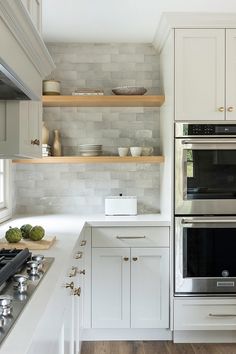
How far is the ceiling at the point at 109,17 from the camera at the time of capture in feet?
8.96

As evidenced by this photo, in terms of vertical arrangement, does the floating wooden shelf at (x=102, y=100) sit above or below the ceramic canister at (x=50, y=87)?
below

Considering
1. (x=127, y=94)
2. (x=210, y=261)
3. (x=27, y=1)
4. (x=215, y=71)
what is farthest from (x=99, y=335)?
(x=27, y=1)

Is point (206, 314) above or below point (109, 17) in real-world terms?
below

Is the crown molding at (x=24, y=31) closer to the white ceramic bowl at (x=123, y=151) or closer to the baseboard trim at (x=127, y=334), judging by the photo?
the white ceramic bowl at (x=123, y=151)

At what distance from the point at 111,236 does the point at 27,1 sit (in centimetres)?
184

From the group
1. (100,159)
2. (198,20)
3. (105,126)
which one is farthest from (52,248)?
(198,20)

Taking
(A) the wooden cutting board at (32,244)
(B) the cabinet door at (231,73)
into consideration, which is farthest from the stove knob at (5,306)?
(B) the cabinet door at (231,73)

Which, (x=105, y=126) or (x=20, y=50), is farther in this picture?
(x=105, y=126)

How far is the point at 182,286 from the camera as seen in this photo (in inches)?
116

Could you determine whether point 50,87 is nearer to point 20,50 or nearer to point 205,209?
point 205,209

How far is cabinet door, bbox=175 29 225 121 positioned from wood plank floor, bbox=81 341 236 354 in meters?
1.68

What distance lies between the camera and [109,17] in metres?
2.98

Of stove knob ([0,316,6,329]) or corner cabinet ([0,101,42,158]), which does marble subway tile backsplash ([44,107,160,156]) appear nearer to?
corner cabinet ([0,101,42,158])

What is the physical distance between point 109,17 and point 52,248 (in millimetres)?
1860
